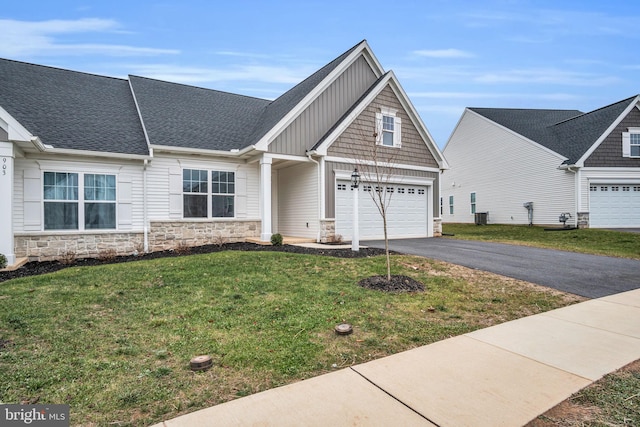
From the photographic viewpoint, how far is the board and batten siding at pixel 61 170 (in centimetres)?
1007

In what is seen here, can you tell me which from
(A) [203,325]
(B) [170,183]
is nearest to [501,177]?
(B) [170,183]

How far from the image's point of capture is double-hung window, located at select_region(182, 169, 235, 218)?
12.6 meters

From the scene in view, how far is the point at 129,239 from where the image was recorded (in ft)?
38.1

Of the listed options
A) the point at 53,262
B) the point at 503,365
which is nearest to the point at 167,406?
the point at 503,365

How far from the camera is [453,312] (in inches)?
211

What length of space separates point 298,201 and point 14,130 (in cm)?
934

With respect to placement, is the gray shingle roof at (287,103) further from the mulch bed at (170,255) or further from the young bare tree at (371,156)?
the mulch bed at (170,255)

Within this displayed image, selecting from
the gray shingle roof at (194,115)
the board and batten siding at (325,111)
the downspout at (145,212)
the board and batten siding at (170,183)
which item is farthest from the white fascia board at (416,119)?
the downspout at (145,212)

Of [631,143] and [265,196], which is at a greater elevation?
[631,143]

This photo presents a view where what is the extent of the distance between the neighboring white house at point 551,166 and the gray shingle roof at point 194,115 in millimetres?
16147

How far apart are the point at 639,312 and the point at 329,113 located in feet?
38.2

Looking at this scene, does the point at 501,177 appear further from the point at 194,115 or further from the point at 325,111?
the point at 194,115

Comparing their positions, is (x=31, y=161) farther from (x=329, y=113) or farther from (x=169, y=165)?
(x=329, y=113)

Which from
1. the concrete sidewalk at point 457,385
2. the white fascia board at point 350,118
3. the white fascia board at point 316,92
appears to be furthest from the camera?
the white fascia board at point 350,118
